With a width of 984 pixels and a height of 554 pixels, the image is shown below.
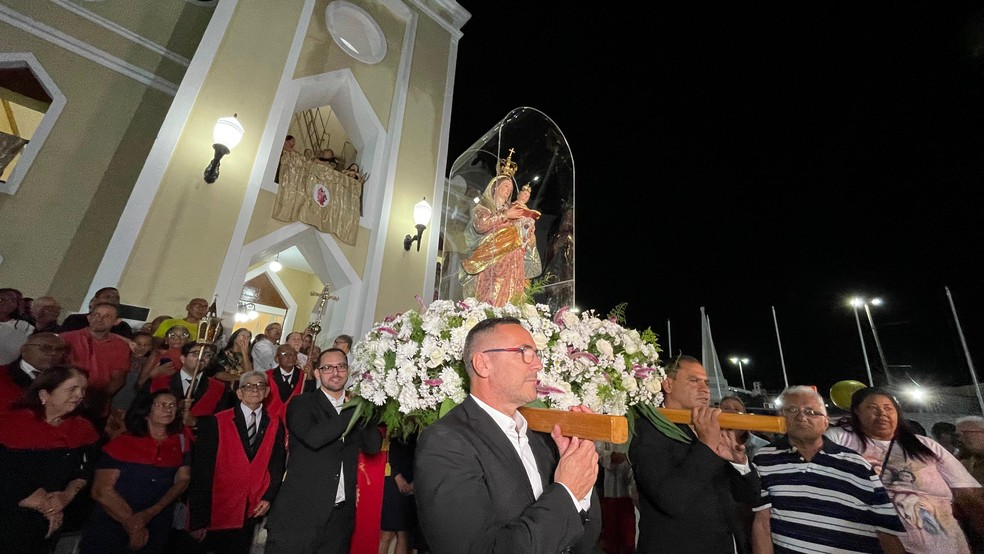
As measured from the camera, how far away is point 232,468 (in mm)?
3246

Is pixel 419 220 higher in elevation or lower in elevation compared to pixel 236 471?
higher

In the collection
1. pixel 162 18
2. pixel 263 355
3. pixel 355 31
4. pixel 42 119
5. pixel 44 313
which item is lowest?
pixel 263 355

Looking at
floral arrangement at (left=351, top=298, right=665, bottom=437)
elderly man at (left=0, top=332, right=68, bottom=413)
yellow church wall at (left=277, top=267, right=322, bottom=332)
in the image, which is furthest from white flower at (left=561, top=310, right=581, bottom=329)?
yellow church wall at (left=277, top=267, right=322, bottom=332)

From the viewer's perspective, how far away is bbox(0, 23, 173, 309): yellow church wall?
6.14m

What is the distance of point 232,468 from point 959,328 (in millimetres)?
19661

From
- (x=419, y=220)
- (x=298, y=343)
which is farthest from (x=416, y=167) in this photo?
(x=298, y=343)

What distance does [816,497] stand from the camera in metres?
2.45

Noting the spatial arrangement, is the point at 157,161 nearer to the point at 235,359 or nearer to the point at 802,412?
the point at 235,359

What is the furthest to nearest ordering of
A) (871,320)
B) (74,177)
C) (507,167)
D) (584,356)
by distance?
(871,320)
(74,177)
(507,167)
(584,356)

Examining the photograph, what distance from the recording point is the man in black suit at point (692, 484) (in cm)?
208

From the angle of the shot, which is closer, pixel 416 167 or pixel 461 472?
pixel 461 472

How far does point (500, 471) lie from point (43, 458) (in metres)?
3.21

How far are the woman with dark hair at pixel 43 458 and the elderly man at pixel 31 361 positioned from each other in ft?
1.25

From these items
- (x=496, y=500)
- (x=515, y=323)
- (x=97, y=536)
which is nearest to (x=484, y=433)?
(x=496, y=500)
